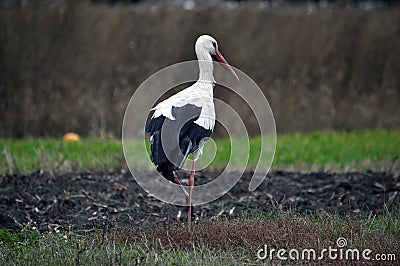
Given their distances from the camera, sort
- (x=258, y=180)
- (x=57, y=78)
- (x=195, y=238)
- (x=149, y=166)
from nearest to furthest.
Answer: (x=195, y=238), (x=258, y=180), (x=149, y=166), (x=57, y=78)

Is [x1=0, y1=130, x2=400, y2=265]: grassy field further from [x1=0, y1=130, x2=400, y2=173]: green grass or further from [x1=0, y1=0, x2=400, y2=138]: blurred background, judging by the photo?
[x1=0, y1=0, x2=400, y2=138]: blurred background

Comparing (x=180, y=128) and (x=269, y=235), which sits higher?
(x=180, y=128)

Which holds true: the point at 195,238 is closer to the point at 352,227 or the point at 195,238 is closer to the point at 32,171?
the point at 352,227

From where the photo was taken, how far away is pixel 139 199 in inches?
281

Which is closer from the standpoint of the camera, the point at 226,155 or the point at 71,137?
the point at 226,155

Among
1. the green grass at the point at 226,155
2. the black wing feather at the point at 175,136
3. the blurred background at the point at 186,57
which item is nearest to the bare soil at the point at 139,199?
the green grass at the point at 226,155

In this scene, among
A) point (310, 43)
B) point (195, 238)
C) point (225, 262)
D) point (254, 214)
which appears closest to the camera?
point (225, 262)

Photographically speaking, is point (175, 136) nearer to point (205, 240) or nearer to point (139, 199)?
point (205, 240)

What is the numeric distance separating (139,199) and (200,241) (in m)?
1.98

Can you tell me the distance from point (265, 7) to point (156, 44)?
2890 millimetres

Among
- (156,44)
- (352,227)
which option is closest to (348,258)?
(352,227)

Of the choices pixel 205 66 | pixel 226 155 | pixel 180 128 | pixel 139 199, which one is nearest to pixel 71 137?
pixel 226 155

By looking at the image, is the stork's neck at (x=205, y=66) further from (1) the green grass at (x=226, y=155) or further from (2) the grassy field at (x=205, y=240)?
(1) the green grass at (x=226, y=155)

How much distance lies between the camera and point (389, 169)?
8.25 m
